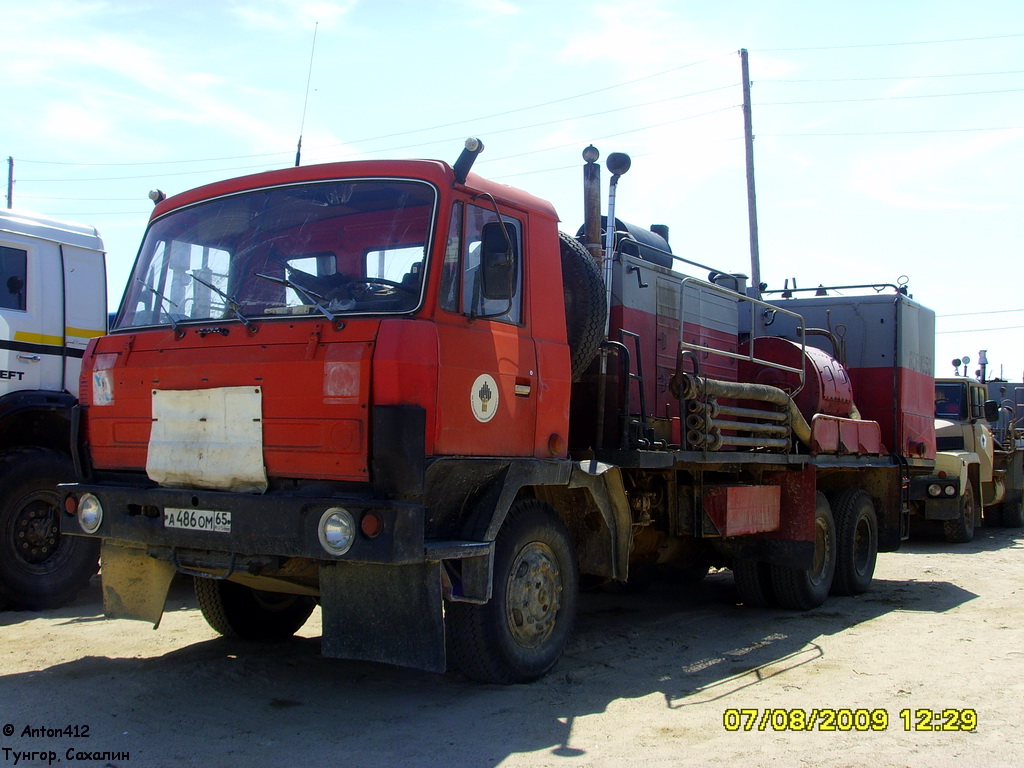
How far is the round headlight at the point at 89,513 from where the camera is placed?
5227mm

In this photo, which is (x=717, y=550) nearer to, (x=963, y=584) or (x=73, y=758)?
(x=963, y=584)

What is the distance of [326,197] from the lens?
5.20 m

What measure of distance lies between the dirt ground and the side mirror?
214 centimetres

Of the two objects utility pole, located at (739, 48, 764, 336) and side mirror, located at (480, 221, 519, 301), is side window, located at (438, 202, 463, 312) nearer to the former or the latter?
side mirror, located at (480, 221, 519, 301)

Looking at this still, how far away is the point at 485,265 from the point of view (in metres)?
5.08

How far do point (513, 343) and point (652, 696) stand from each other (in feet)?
6.91

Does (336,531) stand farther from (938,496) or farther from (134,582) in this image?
(938,496)

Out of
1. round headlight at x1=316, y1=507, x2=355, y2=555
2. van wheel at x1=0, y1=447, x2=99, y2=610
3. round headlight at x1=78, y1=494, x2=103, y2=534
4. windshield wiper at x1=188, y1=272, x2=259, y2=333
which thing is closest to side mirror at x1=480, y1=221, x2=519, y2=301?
windshield wiper at x1=188, y1=272, x2=259, y2=333

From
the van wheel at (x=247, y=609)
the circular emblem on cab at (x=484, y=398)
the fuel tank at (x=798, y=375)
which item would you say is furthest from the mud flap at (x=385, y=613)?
the fuel tank at (x=798, y=375)

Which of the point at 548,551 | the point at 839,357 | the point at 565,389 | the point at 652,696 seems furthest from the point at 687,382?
the point at 839,357

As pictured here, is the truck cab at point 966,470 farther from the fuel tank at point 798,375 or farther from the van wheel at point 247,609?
the van wheel at point 247,609

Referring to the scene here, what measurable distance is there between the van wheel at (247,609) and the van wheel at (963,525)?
10.9 meters

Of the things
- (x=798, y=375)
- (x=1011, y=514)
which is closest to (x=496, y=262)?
(x=798, y=375)

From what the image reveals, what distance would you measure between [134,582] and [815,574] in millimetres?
5835
